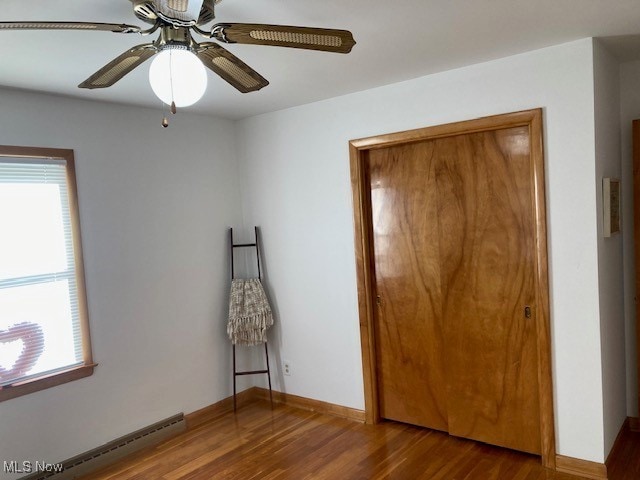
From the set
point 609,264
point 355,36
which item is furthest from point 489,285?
point 355,36

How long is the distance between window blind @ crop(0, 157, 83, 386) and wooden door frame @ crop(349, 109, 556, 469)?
1.93 meters

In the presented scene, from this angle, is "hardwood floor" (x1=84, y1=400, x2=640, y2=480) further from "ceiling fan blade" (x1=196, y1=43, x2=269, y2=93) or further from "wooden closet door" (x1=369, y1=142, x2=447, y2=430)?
"ceiling fan blade" (x1=196, y1=43, x2=269, y2=93)

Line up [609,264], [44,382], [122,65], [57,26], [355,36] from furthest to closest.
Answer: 1. [44,382]
2. [609,264]
3. [355,36]
4. [122,65]
5. [57,26]

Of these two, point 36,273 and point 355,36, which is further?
point 36,273

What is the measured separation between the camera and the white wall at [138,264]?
10.4 ft

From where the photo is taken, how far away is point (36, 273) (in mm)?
3133

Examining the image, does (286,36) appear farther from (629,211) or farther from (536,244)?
(629,211)

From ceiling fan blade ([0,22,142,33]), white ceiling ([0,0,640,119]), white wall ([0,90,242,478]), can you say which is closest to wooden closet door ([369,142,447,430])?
white ceiling ([0,0,640,119])

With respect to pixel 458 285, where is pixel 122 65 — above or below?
above

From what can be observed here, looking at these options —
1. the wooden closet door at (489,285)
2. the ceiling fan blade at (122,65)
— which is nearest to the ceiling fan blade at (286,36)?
the ceiling fan blade at (122,65)

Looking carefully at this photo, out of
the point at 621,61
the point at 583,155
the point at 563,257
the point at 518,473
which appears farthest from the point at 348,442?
the point at 621,61

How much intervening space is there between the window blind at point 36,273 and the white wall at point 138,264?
0.41 ft

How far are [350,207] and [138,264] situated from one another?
1573mm

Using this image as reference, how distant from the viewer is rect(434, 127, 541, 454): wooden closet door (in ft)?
10.1
